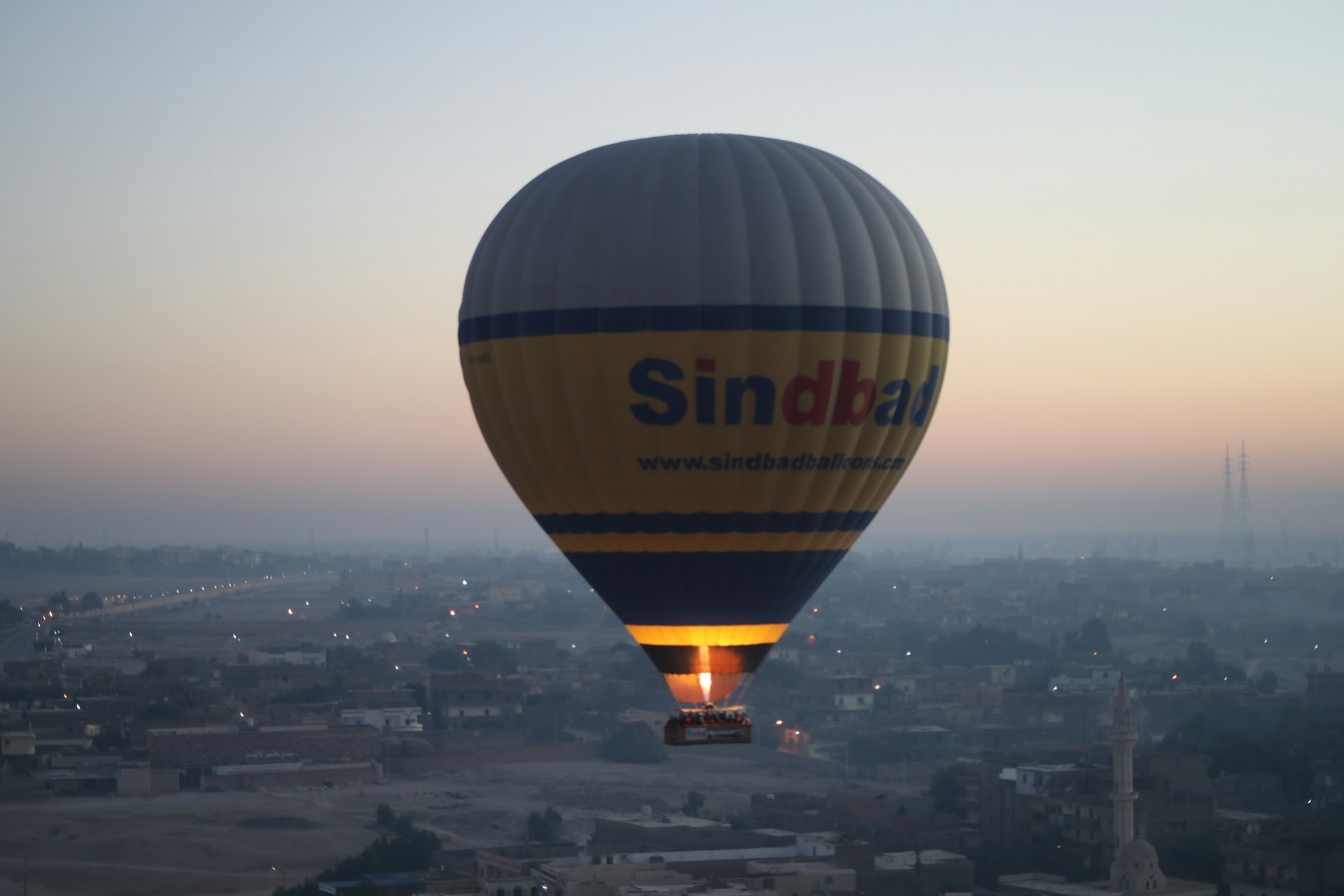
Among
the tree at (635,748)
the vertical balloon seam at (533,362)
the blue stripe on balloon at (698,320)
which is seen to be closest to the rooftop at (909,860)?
the tree at (635,748)

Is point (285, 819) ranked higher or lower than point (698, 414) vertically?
lower

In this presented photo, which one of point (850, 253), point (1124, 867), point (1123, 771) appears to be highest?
point (850, 253)

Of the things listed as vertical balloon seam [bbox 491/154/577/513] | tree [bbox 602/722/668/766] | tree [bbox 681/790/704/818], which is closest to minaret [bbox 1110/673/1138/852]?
tree [bbox 681/790/704/818]

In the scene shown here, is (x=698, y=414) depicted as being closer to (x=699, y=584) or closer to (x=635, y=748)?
(x=699, y=584)

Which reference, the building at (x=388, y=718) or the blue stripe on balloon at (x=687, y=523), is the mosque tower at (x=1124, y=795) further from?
the building at (x=388, y=718)

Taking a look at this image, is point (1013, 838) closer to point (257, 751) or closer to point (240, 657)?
point (257, 751)

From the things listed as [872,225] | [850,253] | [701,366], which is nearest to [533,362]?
[701,366]

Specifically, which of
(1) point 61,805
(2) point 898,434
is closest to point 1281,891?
(2) point 898,434
